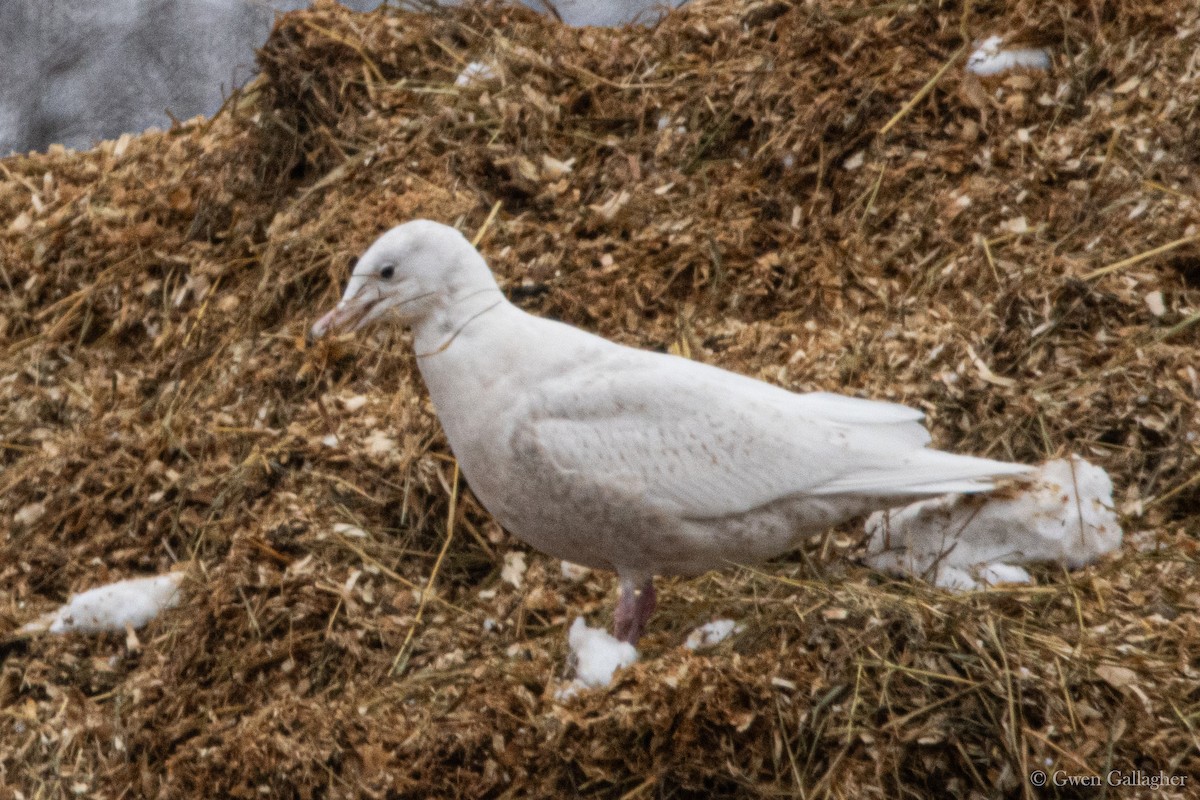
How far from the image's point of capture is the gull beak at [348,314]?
3318mm

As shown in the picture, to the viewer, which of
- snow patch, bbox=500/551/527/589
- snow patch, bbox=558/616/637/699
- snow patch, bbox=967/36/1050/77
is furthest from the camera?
snow patch, bbox=967/36/1050/77

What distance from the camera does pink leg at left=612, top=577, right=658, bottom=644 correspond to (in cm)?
331

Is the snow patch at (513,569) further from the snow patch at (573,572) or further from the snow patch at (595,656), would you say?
the snow patch at (595,656)

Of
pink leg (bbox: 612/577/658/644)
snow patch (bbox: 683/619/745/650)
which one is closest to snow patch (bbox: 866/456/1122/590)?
snow patch (bbox: 683/619/745/650)

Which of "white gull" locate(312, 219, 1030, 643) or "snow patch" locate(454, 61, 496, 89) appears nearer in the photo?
"white gull" locate(312, 219, 1030, 643)

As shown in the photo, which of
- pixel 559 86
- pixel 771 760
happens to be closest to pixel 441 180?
pixel 559 86

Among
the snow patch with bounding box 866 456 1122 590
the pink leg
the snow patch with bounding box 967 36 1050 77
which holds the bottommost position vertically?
the snow patch with bounding box 866 456 1122 590

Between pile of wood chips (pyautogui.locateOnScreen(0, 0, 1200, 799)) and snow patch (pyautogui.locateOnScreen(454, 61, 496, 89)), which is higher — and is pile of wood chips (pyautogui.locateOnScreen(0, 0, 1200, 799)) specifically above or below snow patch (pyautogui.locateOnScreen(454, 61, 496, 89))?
below

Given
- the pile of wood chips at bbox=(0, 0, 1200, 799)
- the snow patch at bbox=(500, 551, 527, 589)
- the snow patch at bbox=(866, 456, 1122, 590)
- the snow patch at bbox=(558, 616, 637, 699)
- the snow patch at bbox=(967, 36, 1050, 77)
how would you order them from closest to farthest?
1. the pile of wood chips at bbox=(0, 0, 1200, 799)
2. the snow patch at bbox=(558, 616, 637, 699)
3. the snow patch at bbox=(866, 456, 1122, 590)
4. the snow patch at bbox=(500, 551, 527, 589)
5. the snow patch at bbox=(967, 36, 1050, 77)

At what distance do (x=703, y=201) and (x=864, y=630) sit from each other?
2088 mm

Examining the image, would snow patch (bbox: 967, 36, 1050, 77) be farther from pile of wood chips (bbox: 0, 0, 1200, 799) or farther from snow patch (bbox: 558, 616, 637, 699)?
snow patch (bbox: 558, 616, 637, 699)

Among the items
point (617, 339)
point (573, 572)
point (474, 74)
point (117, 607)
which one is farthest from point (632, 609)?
point (474, 74)

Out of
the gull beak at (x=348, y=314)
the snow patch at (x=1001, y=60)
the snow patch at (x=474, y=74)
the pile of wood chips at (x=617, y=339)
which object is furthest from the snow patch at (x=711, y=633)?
the snow patch at (x=474, y=74)

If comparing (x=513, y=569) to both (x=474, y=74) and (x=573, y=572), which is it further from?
(x=474, y=74)
